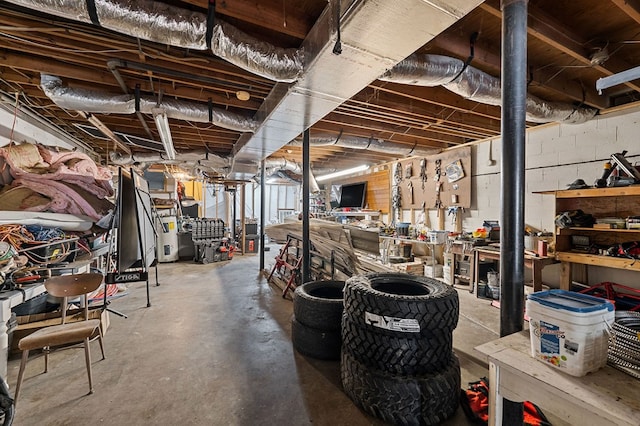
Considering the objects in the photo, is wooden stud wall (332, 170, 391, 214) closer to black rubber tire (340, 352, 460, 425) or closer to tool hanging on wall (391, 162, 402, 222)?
tool hanging on wall (391, 162, 402, 222)

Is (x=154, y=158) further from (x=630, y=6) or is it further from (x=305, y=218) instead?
(x=630, y=6)

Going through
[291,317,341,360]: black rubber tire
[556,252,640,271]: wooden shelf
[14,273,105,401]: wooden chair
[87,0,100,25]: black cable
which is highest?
[87,0,100,25]: black cable

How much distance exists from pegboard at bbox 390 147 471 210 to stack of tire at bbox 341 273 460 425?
3931 millimetres

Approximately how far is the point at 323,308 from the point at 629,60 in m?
4.02

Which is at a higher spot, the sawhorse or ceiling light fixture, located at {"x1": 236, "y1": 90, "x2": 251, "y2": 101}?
ceiling light fixture, located at {"x1": 236, "y1": 90, "x2": 251, "y2": 101}

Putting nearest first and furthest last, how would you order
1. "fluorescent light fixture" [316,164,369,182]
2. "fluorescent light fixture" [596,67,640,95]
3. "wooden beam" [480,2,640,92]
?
"fluorescent light fixture" [596,67,640,95] → "wooden beam" [480,2,640,92] → "fluorescent light fixture" [316,164,369,182]

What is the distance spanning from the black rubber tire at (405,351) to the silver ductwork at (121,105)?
2822 millimetres

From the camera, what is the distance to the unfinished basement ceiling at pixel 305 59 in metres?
1.75

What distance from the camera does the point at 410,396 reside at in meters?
1.60

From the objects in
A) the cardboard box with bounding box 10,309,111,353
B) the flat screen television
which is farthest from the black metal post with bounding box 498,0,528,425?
the flat screen television

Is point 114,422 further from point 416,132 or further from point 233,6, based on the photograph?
point 416,132

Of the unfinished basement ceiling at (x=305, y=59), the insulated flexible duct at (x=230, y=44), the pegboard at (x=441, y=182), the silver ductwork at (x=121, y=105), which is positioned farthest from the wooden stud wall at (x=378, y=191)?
the silver ductwork at (x=121, y=105)

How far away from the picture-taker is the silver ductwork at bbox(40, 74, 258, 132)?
2.63 m

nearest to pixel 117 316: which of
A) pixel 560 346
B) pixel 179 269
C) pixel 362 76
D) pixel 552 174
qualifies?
pixel 179 269
